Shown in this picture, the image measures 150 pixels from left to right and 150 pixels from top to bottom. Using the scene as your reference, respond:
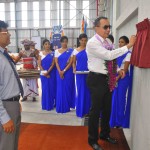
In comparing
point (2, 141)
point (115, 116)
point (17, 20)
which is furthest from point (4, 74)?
point (17, 20)

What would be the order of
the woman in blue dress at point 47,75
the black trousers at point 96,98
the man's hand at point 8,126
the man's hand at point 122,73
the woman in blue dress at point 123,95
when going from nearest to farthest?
1. the man's hand at point 8,126
2. the black trousers at point 96,98
3. the man's hand at point 122,73
4. the woman in blue dress at point 123,95
5. the woman in blue dress at point 47,75

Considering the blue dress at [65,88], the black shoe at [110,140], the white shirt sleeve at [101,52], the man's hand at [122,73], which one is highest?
the white shirt sleeve at [101,52]

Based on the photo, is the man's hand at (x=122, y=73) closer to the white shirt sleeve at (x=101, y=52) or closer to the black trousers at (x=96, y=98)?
the black trousers at (x=96, y=98)

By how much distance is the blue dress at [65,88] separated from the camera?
4367 mm

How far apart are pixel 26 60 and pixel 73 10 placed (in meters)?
14.3

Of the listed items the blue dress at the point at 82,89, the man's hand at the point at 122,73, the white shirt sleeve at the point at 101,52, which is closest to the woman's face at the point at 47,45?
the blue dress at the point at 82,89

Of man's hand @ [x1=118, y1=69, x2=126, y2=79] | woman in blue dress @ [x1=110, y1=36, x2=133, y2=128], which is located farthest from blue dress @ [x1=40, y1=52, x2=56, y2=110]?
man's hand @ [x1=118, y1=69, x2=126, y2=79]

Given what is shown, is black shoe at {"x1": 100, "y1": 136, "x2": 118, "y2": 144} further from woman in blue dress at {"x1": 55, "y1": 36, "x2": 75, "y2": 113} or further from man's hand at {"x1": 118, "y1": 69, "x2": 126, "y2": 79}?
woman in blue dress at {"x1": 55, "y1": 36, "x2": 75, "y2": 113}

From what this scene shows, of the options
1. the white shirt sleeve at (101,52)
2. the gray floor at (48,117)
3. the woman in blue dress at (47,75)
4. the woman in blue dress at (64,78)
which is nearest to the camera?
the white shirt sleeve at (101,52)

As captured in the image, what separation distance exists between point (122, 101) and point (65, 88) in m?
1.45

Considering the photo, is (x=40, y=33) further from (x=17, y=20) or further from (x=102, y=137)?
(x=102, y=137)

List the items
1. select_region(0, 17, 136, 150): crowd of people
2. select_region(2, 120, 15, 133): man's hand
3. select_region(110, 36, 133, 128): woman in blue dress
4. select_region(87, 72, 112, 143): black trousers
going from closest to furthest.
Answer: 1. select_region(2, 120, 15, 133): man's hand
2. select_region(0, 17, 136, 150): crowd of people
3. select_region(87, 72, 112, 143): black trousers
4. select_region(110, 36, 133, 128): woman in blue dress

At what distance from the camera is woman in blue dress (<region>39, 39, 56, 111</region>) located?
4.55 metres

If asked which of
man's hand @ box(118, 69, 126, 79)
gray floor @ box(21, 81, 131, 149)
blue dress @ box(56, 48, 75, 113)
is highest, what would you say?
man's hand @ box(118, 69, 126, 79)
